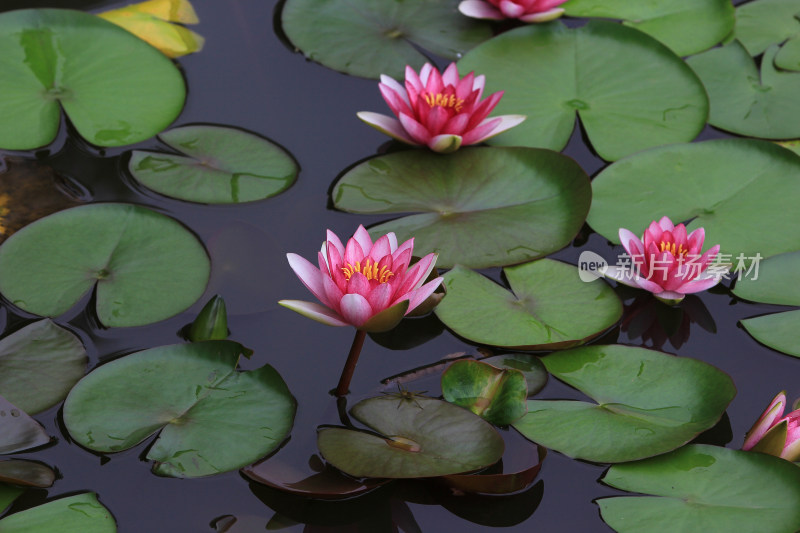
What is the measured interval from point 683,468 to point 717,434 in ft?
0.63

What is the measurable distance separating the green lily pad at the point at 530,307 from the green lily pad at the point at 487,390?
170 millimetres

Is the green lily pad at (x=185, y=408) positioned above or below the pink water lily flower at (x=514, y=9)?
below

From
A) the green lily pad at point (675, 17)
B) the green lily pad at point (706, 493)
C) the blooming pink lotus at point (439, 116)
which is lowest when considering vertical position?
the green lily pad at point (706, 493)

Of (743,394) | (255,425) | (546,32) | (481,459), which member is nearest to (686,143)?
(546,32)

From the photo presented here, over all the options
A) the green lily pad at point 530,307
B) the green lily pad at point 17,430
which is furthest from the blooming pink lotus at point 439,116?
the green lily pad at point 17,430

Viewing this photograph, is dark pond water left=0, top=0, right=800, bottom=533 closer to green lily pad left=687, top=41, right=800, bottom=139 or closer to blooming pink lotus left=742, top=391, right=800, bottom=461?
blooming pink lotus left=742, top=391, right=800, bottom=461

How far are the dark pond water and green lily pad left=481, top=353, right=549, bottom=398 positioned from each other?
0.11 feet

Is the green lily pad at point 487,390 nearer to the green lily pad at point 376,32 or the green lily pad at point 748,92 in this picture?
the green lily pad at point 376,32

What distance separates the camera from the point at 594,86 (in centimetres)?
306

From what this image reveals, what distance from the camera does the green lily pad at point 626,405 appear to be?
199 centimetres

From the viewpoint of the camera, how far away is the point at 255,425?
1.96 metres

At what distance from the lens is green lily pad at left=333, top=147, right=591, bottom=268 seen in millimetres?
2484

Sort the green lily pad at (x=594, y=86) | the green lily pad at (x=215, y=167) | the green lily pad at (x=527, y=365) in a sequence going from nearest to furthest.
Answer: the green lily pad at (x=527, y=365), the green lily pad at (x=215, y=167), the green lily pad at (x=594, y=86)

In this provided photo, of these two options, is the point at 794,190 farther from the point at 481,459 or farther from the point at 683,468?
the point at 481,459
